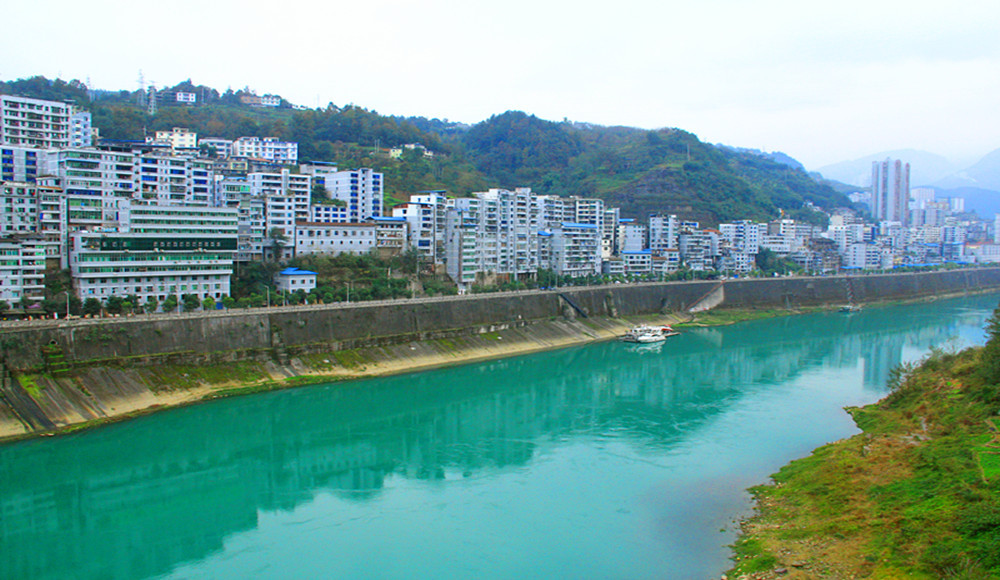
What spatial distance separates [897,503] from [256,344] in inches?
664

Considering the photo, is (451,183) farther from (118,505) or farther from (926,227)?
(926,227)

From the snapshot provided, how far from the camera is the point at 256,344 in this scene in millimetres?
21625

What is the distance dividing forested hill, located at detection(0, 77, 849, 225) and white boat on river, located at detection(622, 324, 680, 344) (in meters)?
16.7

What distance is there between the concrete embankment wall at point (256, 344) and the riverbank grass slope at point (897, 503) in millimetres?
13718

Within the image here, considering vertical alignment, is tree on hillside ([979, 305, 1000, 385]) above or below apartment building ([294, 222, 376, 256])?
below

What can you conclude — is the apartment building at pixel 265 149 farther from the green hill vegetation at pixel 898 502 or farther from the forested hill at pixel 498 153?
the green hill vegetation at pixel 898 502

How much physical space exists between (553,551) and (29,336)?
13.6m

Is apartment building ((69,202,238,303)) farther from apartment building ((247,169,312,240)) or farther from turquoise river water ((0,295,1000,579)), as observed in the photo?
turquoise river water ((0,295,1000,579))

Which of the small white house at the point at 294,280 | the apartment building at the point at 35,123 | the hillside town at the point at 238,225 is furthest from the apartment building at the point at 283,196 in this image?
the apartment building at the point at 35,123

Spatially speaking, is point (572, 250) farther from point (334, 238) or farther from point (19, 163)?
point (19, 163)

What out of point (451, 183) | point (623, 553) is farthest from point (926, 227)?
point (623, 553)

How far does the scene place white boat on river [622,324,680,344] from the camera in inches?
1232

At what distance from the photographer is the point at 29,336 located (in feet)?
56.8

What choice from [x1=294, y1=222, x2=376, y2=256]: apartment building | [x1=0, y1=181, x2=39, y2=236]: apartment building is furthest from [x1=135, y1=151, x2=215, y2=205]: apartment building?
[x1=294, y1=222, x2=376, y2=256]: apartment building
